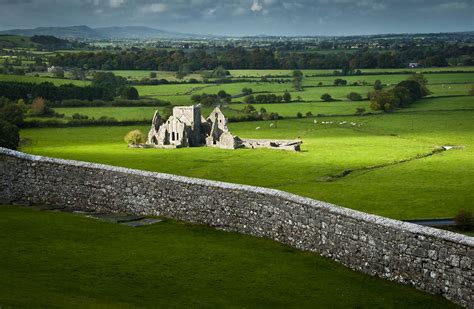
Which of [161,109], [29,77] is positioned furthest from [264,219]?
[29,77]

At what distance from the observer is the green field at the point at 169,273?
535 inches

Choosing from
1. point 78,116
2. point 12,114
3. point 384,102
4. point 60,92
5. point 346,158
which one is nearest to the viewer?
point 346,158

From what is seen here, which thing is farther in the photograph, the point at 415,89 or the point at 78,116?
the point at 415,89

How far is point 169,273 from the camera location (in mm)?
15703

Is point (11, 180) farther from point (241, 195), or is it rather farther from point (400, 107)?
point (400, 107)

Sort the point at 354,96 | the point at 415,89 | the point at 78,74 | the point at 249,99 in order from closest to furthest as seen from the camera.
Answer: the point at 249,99, the point at 354,96, the point at 415,89, the point at 78,74

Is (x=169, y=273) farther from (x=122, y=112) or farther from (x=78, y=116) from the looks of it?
(x=122, y=112)

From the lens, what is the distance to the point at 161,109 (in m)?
116

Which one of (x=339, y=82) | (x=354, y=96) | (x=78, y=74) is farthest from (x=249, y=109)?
(x=78, y=74)

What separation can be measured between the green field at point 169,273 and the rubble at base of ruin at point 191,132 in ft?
217

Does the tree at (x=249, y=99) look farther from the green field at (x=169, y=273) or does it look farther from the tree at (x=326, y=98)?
the green field at (x=169, y=273)

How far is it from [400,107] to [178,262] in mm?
113381

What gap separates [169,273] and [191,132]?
252ft

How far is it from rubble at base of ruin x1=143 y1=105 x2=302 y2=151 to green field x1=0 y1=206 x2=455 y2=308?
217 feet
